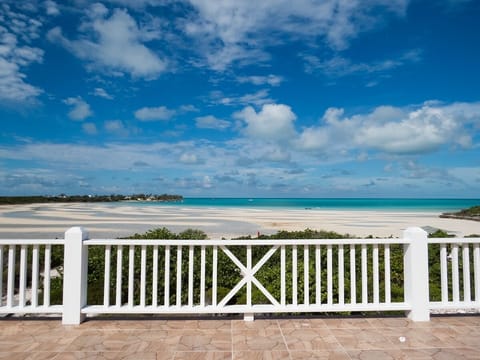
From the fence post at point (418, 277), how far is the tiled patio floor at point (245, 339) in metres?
0.15

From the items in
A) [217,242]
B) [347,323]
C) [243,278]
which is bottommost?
[347,323]

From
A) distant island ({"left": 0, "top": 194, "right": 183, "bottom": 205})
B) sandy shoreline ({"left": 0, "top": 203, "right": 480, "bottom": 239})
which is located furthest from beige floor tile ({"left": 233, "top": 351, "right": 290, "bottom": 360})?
distant island ({"left": 0, "top": 194, "right": 183, "bottom": 205})

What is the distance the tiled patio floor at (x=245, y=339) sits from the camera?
3.18 m

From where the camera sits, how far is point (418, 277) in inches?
161

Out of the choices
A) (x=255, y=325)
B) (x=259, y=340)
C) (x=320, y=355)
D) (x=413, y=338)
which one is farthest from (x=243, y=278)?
(x=413, y=338)

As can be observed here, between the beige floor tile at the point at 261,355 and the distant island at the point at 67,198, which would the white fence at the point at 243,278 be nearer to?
the beige floor tile at the point at 261,355

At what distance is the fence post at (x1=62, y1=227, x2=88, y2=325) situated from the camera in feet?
12.8

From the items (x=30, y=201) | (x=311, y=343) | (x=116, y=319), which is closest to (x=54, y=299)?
(x=116, y=319)

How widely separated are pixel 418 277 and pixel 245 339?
227cm

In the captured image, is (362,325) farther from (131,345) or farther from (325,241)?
(131,345)

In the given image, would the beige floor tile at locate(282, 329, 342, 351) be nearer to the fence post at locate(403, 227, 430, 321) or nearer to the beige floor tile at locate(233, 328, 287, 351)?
the beige floor tile at locate(233, 328, 287, 351)

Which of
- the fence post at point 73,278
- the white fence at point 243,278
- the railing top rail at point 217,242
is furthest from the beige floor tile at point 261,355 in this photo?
the fence post at point 73,278

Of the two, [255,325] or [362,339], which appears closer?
[362,339]

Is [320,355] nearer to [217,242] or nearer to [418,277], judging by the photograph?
[217,242]
